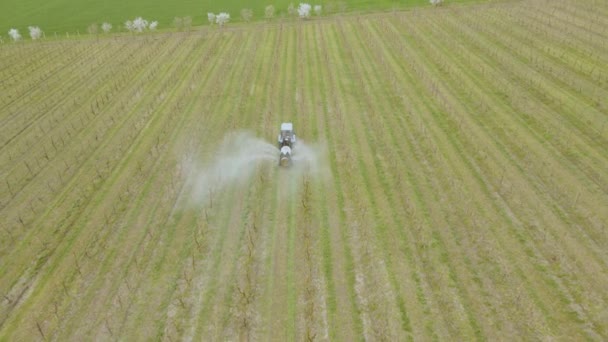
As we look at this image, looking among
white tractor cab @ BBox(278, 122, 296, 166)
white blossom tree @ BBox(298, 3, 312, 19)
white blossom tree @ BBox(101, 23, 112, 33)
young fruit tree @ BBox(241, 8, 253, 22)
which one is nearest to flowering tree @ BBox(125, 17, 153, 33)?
white blossom tree @ BBox(101, 23, 112, 33)

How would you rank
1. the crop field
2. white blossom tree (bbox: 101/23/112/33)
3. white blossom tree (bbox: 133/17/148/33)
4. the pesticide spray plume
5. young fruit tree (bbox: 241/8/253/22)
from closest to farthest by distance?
the crop field < the pesticide spray plume < white blossom tree (bbox: 133/17/148/33) < white blossom tree (bbox: 101/23/112/33) < young fruit tree (bbox: 241/8/253/22)

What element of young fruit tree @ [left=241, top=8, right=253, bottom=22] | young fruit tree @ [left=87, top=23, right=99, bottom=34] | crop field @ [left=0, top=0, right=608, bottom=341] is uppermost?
young fruit tree @ [left=241, top=8, right=253, bottom=22]

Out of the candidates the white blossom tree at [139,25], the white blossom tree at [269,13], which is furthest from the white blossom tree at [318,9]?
the white blossom tree at [139,25]

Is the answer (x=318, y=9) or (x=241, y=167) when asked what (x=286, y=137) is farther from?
(x=318, y=9)

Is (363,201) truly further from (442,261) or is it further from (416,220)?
(442,261)

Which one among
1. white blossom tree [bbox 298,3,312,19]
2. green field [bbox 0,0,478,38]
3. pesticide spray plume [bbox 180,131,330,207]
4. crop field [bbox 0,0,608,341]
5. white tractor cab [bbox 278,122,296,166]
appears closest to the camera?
crop field [bbox 0,0,608,341]

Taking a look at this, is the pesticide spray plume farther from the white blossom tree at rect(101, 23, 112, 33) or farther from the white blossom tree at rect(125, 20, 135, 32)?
the white blossom tree at rect(101, 23, 112, 33)

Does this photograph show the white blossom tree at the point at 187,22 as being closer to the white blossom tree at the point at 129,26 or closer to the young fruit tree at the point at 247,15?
the white blossom tree at the point at 129,26
